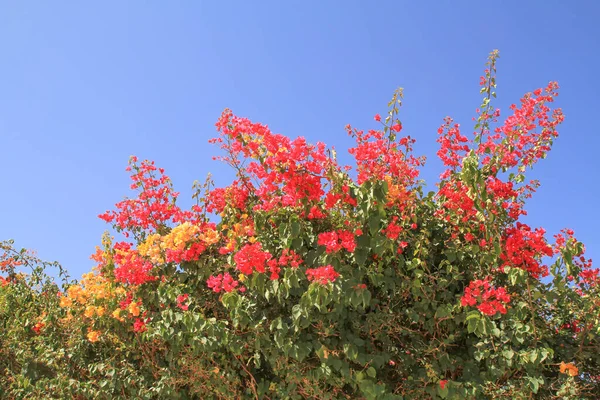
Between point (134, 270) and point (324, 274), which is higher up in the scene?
point (134, 270)

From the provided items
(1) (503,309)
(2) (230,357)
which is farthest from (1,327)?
(1) (503,309)

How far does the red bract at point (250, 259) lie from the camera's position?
148 inches

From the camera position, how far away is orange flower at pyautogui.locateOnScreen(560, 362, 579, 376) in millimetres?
3721

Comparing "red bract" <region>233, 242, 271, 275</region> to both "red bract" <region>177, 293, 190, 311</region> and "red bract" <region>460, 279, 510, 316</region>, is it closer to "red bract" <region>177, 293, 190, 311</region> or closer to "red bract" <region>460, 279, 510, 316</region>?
"red bract" <region>177, 293, 190, 311</region>

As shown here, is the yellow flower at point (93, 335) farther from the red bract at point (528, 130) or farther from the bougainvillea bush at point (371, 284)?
the red bract at point (528, 130)

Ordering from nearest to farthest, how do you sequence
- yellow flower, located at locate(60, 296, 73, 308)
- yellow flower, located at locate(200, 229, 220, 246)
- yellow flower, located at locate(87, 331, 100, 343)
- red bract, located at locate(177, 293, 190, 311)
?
red bract, located at locate(177, 293, 190, 311) < yellow flower, located at locate(200, 229, 220, 246) < yellow flower, located at locate(87, 331, 100, 343) < yellow flower, located at locate(60, 296, 73, 308)

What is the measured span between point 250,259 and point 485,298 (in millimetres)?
1535

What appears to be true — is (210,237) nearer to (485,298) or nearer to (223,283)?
(223,283)

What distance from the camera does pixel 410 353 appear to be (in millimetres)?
4098

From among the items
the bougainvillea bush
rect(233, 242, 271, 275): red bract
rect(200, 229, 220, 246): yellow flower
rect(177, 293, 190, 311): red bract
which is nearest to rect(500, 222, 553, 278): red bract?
the bougainvillea bush

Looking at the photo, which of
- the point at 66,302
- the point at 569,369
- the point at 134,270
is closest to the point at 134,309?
the point at 134,270

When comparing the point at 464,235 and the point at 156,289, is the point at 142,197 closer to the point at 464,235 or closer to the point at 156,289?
the point at 156,289

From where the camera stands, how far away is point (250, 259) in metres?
3.77

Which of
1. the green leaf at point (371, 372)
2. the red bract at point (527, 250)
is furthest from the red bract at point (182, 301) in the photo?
the red bract at point (527, 250)
